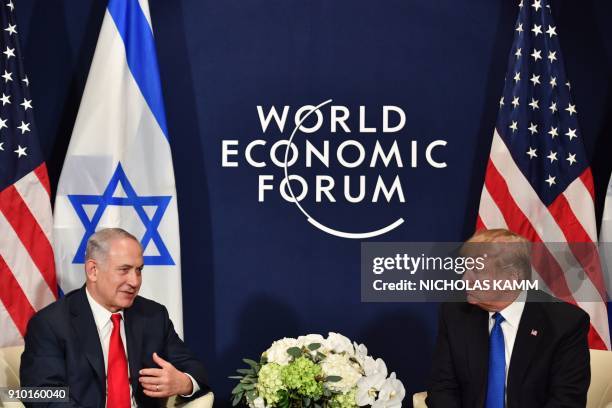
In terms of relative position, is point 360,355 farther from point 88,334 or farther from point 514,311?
point 88,334

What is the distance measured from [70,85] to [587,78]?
311 centimetres

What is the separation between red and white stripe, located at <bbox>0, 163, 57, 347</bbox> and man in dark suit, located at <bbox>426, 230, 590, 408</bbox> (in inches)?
88.8

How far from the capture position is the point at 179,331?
4977 mm

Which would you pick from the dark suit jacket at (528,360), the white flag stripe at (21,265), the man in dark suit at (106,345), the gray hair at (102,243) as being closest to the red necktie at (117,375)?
the man in dark suit at (106,345)

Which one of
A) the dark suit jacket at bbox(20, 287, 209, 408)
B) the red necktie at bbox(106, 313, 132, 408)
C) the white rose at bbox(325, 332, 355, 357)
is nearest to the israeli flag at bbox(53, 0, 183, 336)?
the dark suit jacket at bbox(20, 287, 209, 408)

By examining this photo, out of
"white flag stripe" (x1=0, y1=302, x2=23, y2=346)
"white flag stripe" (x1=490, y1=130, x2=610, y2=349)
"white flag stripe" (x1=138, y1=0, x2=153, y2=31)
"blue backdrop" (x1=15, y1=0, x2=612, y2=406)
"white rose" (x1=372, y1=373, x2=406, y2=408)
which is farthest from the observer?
"blue backdrop" (x1=15, y1=0, x2=612, y2=406)

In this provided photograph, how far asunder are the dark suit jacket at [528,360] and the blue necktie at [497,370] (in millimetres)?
Answer: 25

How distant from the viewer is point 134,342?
396 centimetres

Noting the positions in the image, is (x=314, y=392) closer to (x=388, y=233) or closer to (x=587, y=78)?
(x=388, y=233)

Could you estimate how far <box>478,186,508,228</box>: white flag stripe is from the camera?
4.95 m

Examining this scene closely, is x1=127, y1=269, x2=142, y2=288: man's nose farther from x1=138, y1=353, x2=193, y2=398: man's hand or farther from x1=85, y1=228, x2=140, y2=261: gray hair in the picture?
x1=138, y1=353, x2=193, y2=398: man's hand

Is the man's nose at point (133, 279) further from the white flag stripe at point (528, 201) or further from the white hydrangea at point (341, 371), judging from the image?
the white flag stripe at point (528, 201)

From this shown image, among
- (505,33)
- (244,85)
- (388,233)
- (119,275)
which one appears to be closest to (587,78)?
(505,33)

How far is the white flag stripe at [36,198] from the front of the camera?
16.0 feet
